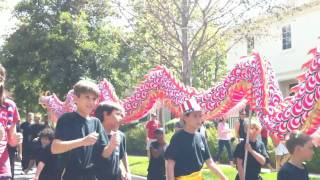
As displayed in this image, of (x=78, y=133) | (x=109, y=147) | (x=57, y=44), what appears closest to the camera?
(x=78, y=133)

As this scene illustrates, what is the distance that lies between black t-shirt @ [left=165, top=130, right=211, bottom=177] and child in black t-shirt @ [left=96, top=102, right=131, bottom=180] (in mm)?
551

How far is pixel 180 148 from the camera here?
558 cm

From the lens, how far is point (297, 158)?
495cm

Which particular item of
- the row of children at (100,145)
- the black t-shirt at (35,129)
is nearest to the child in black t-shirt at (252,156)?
the row of children at (100,145)

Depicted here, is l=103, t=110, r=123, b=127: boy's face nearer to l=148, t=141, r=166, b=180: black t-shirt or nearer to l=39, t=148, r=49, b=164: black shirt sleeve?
l=39, t=148, r=49, b=164: black shirt sleeve

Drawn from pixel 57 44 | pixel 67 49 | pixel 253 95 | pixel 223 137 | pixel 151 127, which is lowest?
pixel 223 137

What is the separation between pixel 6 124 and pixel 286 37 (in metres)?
21.5

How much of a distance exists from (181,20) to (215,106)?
820 centimetres

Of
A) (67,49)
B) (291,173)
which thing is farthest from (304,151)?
(67,49)

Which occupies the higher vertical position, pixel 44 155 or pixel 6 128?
pixel 6 128

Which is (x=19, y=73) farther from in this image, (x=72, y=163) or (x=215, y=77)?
(x=72, y=163)

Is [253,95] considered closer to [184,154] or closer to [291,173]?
[184,154]

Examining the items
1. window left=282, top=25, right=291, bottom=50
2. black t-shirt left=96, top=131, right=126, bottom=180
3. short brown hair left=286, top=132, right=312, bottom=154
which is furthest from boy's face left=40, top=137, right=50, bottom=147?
window left=282, top=25, right=291, bottom=50

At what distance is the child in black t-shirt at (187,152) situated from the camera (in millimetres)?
5578
